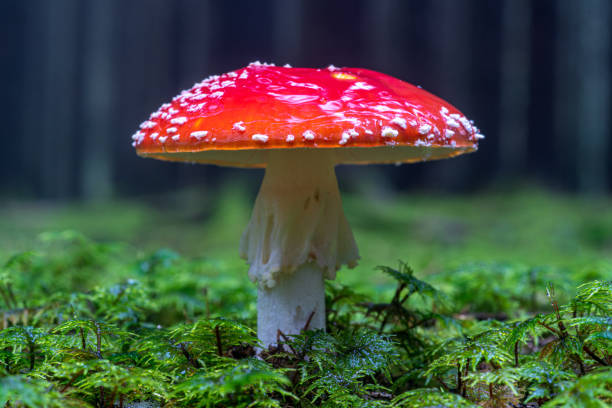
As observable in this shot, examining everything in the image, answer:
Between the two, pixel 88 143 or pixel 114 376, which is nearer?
pixel 114 376

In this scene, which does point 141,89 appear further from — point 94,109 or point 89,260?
point 89,260

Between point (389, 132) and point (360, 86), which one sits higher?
point (360, 86)

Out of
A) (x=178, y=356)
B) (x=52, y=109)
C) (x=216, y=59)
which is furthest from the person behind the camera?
(x=52, y=109)

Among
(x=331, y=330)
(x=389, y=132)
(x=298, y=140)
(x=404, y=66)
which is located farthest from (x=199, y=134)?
(x=404, y=66)

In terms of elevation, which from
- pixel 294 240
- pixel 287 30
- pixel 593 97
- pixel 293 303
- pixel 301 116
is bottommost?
pixel 293 303

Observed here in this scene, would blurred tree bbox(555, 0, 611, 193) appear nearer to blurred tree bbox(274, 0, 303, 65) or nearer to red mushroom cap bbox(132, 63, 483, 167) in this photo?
blurred tree bbox(274, 0, 303, 65)

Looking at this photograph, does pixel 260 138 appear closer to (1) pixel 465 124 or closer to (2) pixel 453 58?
(1) pixel 465 124

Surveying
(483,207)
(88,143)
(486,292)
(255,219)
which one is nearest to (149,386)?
(255,219)
